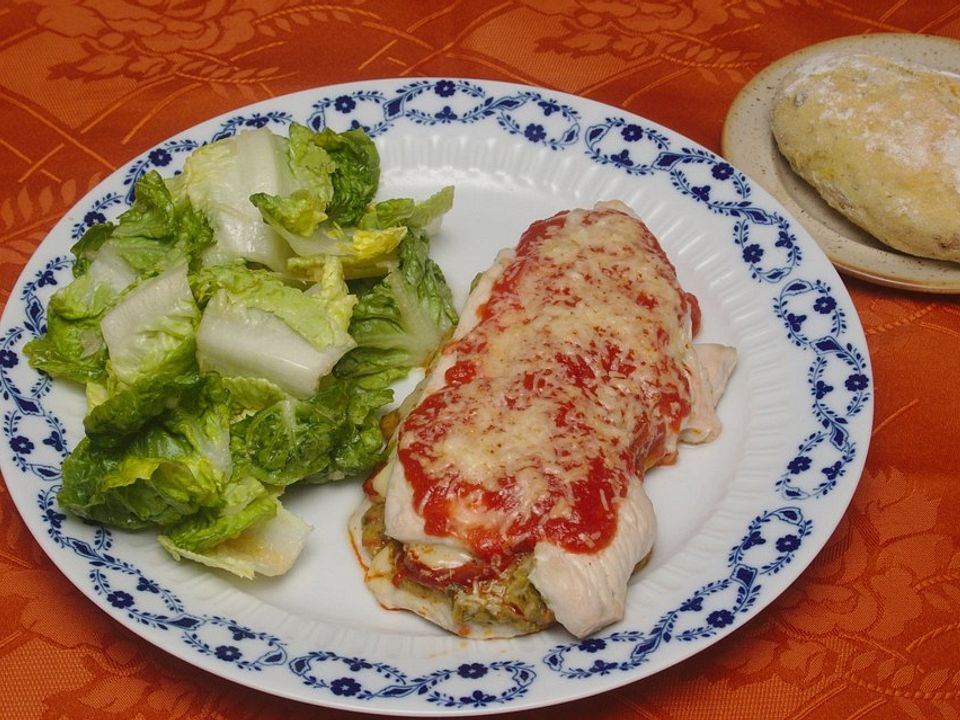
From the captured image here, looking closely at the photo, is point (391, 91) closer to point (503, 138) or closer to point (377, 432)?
point (503, 138)

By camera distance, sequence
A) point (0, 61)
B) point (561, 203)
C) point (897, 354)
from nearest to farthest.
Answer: point (897, 354) < point (561, 203) < point (0, 61)

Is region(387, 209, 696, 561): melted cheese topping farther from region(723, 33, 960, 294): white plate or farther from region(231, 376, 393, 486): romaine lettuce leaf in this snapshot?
region(723, 33, 960, 294): white plate

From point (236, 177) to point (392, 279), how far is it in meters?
0.79

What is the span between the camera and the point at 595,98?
5.94m

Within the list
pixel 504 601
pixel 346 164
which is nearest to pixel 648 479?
pixel 504 601

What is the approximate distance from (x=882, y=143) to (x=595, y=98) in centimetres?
168

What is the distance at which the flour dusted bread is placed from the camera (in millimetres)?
4781

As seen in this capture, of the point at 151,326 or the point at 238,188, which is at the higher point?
the point at 238,188

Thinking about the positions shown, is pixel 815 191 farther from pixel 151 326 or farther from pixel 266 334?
pixel 151 326

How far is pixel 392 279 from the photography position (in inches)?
173

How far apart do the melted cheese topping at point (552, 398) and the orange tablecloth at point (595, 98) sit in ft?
2.44

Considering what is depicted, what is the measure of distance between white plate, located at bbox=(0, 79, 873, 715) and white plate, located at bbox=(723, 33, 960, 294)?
39 centimetres

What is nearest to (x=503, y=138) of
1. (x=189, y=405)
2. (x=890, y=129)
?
(x=890, y=129)

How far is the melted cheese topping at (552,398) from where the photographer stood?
3.51m
